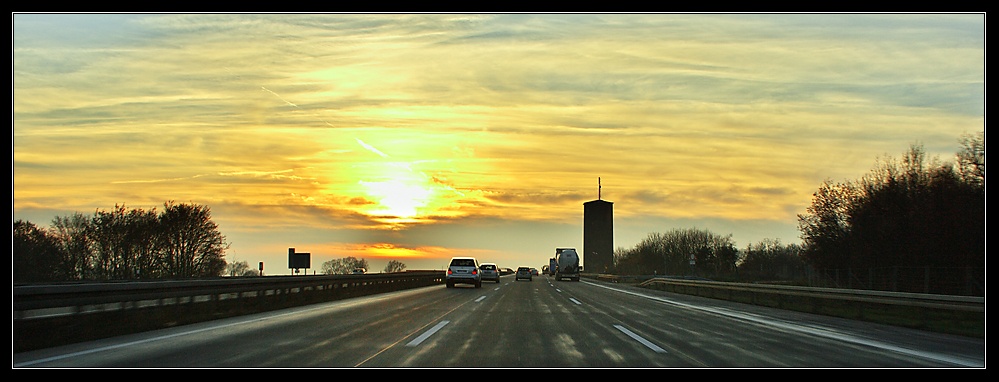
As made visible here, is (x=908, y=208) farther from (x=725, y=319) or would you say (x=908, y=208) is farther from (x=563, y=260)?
(x=563, y=260)

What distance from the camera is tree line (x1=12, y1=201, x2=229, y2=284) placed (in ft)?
251

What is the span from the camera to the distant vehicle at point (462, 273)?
50844 millimetres

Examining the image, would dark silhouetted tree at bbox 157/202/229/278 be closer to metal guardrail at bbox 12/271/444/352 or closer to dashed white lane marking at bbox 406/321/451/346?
metal guardrail at bbox 12/271/444/352

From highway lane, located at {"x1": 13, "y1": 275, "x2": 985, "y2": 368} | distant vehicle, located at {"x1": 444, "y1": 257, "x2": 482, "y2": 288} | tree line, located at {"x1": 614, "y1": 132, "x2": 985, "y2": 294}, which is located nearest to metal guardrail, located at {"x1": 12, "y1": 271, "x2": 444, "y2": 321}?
highway lane, located at {"x1": 13, "y1": 275, "x2": 985, "y2": 368}

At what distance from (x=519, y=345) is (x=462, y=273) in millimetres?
38650

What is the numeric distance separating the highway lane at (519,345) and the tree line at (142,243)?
209 ft

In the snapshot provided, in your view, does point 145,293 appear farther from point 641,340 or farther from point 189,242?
point 189,242

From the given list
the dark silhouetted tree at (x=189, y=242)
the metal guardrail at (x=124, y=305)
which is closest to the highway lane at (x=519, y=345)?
the metal guardrail at (x=124, y=305)

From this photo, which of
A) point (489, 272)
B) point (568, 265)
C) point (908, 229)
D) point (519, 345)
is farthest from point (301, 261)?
point (519, 345)

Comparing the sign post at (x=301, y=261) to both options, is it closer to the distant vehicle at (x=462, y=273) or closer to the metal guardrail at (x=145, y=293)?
the distant vehicle at (x=462, y=273)

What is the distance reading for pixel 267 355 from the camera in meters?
11.0

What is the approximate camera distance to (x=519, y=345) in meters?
12.6

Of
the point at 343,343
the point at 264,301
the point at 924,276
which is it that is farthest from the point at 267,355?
the point at 924,276

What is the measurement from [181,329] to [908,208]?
140 feet
